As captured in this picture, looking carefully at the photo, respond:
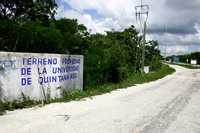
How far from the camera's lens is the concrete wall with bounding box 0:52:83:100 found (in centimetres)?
1160

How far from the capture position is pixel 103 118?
390 inches

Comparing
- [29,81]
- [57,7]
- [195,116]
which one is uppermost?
[57,7]

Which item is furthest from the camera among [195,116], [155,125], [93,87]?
[93,87]

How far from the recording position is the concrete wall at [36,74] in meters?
11.6

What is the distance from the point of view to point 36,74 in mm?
13219

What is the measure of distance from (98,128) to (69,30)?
27072mm

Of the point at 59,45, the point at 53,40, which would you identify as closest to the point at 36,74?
the point at 53,40

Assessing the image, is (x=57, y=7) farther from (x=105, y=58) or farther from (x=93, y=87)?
Result: (x=93, y=87)

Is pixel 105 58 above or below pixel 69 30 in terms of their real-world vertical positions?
below

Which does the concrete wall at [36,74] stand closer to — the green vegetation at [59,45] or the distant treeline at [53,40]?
the green vegetation at [59,45]

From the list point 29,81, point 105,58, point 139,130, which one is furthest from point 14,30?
point 139,130

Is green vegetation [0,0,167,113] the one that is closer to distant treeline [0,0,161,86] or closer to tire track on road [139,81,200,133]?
distant treeline [0,0,161,86]

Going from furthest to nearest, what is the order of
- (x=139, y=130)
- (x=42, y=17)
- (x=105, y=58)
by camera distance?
(x=42, y=17) → (x=105, y=58) → (x=139, y=130)

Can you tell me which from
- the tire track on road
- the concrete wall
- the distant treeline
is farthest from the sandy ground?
the distant treeline
